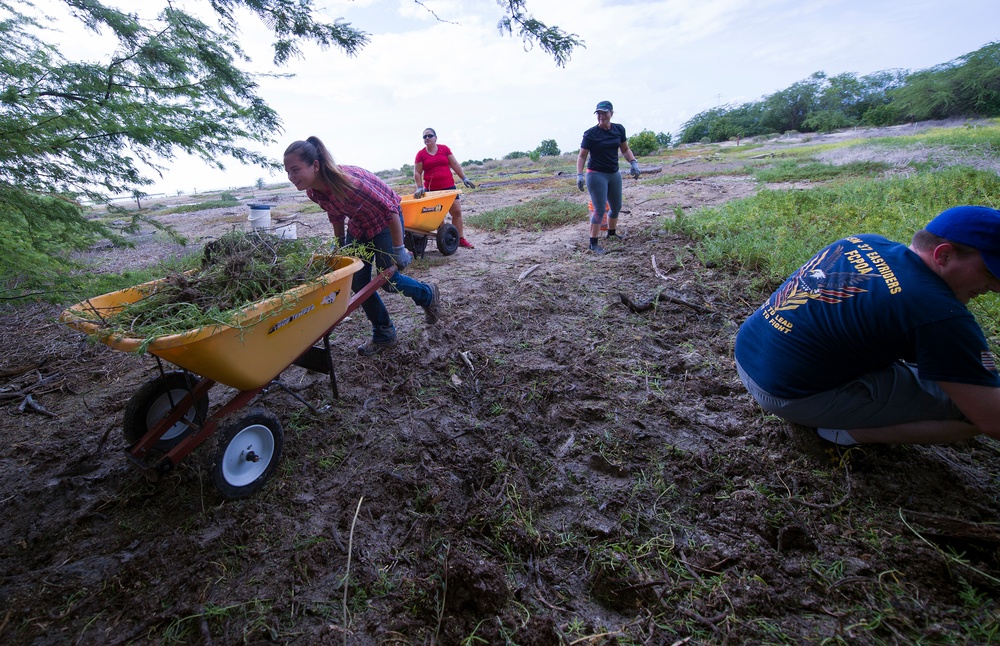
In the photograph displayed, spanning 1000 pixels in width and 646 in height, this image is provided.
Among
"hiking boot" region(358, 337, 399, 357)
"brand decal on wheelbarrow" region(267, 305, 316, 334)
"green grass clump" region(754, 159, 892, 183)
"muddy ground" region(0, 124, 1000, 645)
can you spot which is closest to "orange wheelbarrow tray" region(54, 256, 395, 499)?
"brand decal on wheelbarrow" region(267, 305, 316, 334)

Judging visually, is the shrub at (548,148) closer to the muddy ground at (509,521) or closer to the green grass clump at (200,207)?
the green grass clump at (200,207)

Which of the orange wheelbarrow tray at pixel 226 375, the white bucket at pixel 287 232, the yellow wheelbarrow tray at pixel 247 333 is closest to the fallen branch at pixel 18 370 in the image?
the white bucket at pixel 287 232

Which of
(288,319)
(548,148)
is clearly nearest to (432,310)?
(288,319)

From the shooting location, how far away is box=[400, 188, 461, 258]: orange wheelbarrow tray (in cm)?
591

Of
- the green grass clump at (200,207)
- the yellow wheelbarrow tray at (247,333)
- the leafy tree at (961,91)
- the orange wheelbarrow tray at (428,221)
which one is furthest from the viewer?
the leafy tree at (961,91)

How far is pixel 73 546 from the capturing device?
6.73 ft

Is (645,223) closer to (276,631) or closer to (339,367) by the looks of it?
(339,367)

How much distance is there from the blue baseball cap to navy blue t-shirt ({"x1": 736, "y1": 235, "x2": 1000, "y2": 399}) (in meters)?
0.13

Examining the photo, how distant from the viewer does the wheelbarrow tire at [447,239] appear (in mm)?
6469

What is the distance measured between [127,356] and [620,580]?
4472mm

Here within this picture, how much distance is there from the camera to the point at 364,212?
3418 mm

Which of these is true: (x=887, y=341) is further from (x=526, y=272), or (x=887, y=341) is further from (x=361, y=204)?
(x=526, y=272)

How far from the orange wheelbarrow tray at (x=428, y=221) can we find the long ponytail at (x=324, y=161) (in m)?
2.59

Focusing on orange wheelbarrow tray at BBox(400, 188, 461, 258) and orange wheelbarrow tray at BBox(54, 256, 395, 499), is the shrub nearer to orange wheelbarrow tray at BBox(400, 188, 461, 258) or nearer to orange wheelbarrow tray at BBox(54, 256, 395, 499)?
orange wheelbarrow tray at BBox(400, 188, 461, 258)
